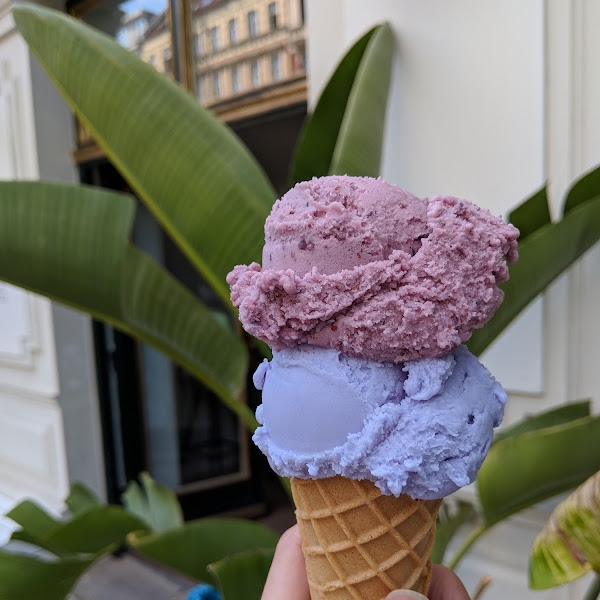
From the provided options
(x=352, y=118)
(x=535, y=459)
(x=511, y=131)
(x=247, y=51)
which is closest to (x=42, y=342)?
(x=247, y=51)

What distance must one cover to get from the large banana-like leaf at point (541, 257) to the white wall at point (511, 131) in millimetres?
261

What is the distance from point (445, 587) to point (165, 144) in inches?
31.1

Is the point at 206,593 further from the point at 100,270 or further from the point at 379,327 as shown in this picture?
the point at 379,327

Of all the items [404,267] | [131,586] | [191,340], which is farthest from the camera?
[131,586]

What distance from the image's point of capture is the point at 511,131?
114 centimetres

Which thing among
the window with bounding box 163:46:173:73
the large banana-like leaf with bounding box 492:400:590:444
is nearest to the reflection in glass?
the window with bounding box 163:46:173:73

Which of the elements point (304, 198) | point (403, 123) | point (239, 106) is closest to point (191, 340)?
point (304, 198)

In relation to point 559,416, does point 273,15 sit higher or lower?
higher

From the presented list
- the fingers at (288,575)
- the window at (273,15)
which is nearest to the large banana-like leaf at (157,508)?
the fingers at (288,575)

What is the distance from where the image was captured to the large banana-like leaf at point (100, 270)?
0.85 m

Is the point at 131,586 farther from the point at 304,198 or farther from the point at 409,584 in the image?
the point at 304,198

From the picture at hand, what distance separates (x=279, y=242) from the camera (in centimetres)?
56

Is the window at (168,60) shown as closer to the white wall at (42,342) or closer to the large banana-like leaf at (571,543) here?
the white wall at (42,342)

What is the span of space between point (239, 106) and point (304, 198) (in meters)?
1.40
